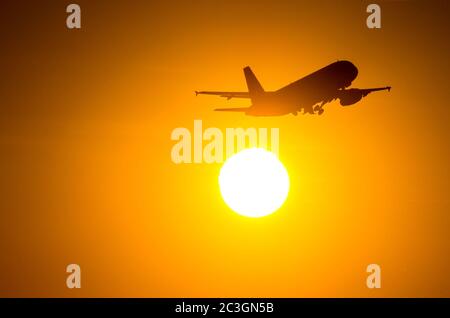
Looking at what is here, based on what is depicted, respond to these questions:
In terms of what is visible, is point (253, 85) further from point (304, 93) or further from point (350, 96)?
point (350, 96)

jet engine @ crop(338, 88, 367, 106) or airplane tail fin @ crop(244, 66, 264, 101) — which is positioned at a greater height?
airplane tail fin @ crop(244, 66, 264, 101)

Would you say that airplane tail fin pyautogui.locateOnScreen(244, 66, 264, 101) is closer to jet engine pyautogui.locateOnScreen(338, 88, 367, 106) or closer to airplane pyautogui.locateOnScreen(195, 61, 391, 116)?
airplane pyautogui.locateOnScreen(195, 61, 391, 116)

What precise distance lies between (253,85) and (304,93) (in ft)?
4.79

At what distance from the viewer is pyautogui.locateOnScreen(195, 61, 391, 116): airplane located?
1608 cm

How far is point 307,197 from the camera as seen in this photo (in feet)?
53.0

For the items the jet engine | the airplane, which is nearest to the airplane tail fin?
the airplane

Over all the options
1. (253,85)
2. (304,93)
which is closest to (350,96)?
(304,93)

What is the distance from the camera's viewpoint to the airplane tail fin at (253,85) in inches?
635

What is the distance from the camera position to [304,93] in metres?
16.8

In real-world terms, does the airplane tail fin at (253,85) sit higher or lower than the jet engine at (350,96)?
higher

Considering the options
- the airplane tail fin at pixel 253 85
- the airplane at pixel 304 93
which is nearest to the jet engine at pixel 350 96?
the airplane at pixel 304 93

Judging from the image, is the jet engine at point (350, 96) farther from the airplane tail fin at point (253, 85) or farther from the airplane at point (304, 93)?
the airplane tail fin at point (253, 85)
